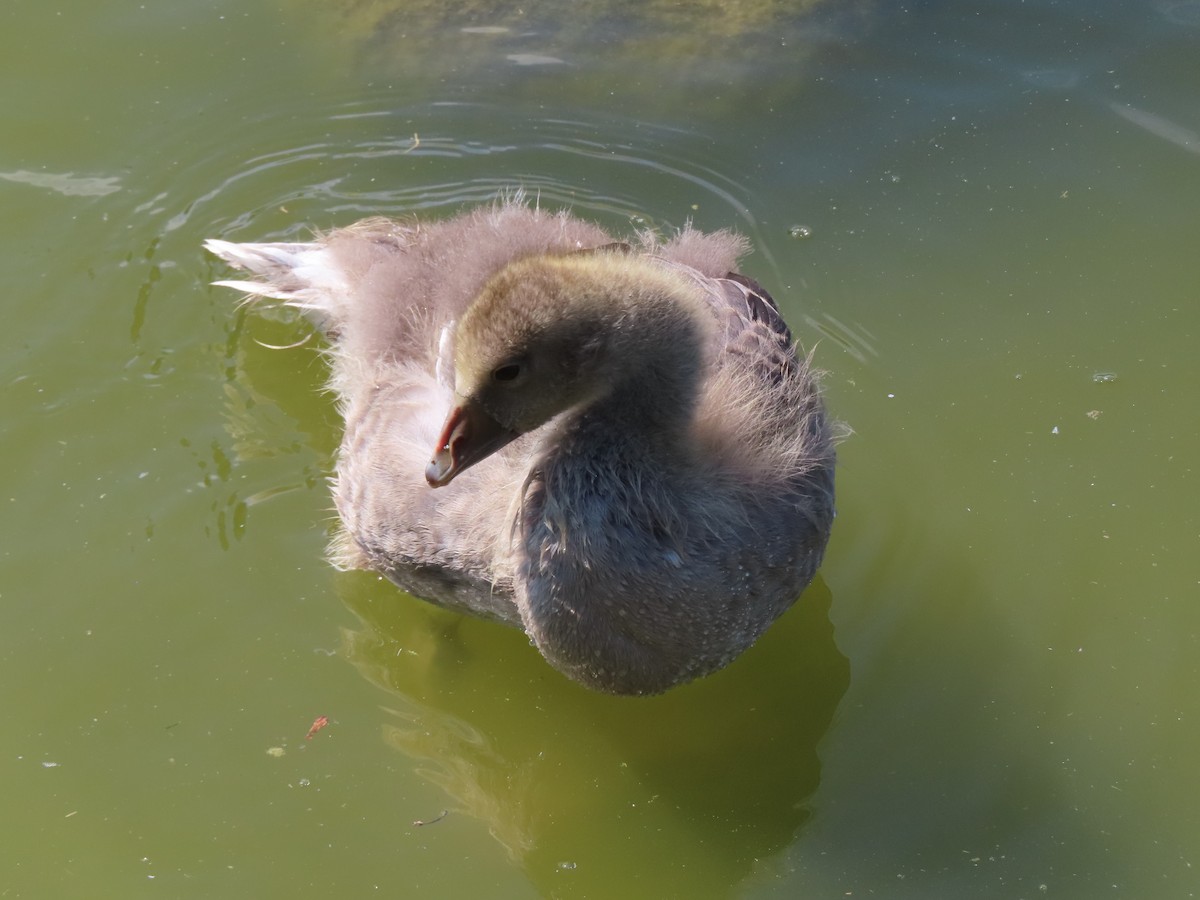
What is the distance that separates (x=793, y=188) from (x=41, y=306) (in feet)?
10.5

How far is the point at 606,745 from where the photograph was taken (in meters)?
4.47

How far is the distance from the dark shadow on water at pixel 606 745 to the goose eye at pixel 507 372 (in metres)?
1.56

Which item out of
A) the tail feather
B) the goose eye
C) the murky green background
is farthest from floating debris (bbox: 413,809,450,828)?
the tail feather

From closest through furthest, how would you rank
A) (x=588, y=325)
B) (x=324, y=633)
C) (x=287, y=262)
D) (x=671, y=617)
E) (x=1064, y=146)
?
(x=588, y=325), (x=671, y=617), (x=324, y=633), (x=287, y=262), (x=1064, y=146)

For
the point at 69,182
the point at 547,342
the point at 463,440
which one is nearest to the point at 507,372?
the point at 547,342

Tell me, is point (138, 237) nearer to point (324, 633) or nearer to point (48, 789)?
point (324, 633)

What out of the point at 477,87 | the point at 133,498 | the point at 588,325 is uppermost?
the point at 588,325

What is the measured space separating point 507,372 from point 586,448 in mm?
359

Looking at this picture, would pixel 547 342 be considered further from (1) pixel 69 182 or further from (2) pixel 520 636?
(1) pixel 69 182

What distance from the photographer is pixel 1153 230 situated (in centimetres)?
580

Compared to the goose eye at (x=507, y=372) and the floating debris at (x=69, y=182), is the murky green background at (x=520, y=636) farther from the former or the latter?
the goose eye at (x=507, y=372)

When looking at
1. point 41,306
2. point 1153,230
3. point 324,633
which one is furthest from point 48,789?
point 1153,230

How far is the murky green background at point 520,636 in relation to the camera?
4238 millimetres

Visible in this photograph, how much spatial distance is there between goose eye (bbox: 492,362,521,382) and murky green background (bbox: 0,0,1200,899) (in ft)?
5.12
